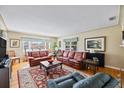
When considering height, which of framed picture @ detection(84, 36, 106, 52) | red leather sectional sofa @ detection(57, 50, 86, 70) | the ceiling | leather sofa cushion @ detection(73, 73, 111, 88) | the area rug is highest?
the ceiling

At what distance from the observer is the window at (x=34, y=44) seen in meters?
6.90

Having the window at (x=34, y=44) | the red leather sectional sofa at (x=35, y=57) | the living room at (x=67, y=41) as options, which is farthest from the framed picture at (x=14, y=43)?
the red leather sectional sofa at (x=35, y=57)

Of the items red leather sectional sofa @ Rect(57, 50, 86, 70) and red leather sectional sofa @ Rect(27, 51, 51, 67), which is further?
red leather sectional sofa @ Rect(27, 51, 51, 67)

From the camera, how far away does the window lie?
6895 millimetres

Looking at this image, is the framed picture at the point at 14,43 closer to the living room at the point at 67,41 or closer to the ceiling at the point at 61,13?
the living room at the point at 67,41

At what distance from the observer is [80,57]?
182 inches

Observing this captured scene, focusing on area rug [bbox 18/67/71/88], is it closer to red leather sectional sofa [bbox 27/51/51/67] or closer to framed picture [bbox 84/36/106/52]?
red leather sectional sofa [bbox 27/51/51/67]

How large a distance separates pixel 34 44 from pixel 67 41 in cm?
273

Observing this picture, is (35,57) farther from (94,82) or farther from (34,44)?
(94,82)

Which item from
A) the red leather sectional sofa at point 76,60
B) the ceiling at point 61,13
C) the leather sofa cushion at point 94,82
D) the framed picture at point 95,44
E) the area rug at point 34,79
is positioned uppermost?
the ceiling at point 61,13

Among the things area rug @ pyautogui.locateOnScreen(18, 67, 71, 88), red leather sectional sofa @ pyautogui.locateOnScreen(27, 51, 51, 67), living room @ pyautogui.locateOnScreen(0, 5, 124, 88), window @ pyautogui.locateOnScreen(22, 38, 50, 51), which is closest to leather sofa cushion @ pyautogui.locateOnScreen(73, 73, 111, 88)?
living room @ pyautogui.locateOnScreen(0, 5, 124, 88)

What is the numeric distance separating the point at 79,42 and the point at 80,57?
1.78 m
